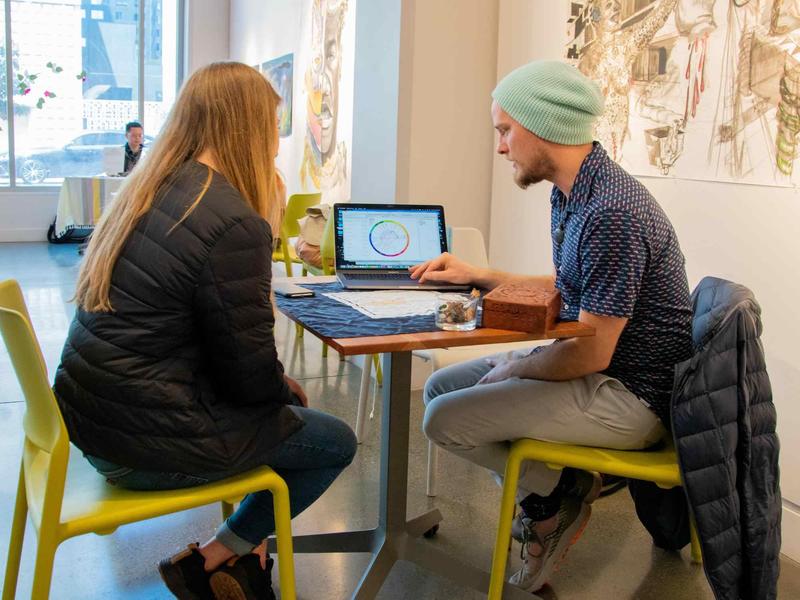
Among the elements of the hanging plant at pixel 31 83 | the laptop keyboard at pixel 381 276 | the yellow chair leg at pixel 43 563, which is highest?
the hanging plant at pixel 31 83

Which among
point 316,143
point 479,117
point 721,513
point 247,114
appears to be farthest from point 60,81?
point 721,513

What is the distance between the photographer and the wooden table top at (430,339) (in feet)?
4.86

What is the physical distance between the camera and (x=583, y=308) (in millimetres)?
1731

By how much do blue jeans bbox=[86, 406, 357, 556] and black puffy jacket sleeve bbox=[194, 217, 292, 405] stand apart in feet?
0.69

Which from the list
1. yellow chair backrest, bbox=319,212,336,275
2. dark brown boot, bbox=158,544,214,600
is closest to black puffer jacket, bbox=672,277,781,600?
dark brown boot, bbox=158,544,214,600

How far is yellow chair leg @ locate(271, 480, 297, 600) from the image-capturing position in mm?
1620

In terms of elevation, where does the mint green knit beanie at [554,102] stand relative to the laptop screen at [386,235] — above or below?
above

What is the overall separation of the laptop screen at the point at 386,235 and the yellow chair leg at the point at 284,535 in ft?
2.46

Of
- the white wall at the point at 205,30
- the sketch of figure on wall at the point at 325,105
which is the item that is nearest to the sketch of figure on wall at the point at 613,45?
the sketch of figure on wall at the point at 325,105

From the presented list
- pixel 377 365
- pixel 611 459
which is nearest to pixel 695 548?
pixel 611 459

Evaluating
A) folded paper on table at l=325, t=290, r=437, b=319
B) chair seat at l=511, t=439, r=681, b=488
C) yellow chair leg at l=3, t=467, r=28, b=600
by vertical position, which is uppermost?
folded paper on table at l=325, t=290, r=437, b=319

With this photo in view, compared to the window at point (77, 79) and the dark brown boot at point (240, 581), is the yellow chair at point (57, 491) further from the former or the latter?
the window at point (77, 79)

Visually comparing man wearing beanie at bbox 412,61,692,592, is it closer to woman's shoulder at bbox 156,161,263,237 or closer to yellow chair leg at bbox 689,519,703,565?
yellow chair leg at bbox 689,519,703,565

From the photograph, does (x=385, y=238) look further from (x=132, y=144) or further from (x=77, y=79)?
(x=77, y=79)
